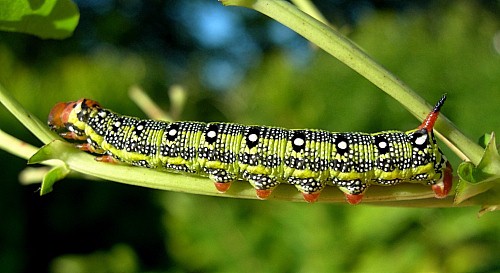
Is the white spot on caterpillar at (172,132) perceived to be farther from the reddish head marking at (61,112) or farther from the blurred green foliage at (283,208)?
the blurred green foliage at (283,208)

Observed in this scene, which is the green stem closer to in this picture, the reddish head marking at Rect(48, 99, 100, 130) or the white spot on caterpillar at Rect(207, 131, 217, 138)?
the white spot on caterpillar at Rect(207, 131, 217, 138)

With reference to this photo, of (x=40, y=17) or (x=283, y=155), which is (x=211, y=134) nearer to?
(x=283, y=155)

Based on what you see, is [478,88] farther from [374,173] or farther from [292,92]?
[374,173]

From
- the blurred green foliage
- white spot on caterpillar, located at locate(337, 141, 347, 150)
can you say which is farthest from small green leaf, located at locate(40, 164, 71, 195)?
the blurred green foliage

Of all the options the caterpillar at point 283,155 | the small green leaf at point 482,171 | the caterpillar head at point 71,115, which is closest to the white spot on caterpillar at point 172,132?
the caterpillar at point 283,155

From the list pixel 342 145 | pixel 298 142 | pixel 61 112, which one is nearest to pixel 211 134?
pixel 298 142

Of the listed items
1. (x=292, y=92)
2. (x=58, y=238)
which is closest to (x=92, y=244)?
(x=58, y=238)
